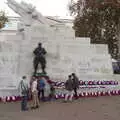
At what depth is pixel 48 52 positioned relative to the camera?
29203 mm

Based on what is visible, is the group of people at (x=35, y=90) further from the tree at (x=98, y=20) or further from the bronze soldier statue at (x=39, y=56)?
the tree at (x=98, y=20)

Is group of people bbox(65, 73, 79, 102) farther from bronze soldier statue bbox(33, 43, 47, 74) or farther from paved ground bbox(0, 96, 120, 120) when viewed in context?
bronze soldier statue bbox(33, 43, 47, 74)

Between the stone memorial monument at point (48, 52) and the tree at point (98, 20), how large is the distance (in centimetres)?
636

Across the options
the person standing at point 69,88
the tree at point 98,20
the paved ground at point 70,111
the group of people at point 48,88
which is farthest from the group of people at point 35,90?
the tree at point 98,20

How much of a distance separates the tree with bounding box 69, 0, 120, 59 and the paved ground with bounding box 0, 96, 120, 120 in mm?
11852

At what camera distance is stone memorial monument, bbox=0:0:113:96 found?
28281 mm

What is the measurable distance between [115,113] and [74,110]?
6.98 ft

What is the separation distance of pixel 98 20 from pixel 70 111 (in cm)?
1927

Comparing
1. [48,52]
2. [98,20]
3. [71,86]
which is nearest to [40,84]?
[71,86]

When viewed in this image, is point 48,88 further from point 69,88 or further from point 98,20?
point 98,20

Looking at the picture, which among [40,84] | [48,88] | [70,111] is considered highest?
[40,84]

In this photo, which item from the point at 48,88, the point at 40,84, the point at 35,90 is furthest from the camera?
the point at 48,88

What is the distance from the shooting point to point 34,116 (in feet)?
68.4

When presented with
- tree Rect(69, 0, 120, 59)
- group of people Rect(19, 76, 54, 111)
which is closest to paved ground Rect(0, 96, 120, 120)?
group of people Rect(19, 76, 54, 111)
